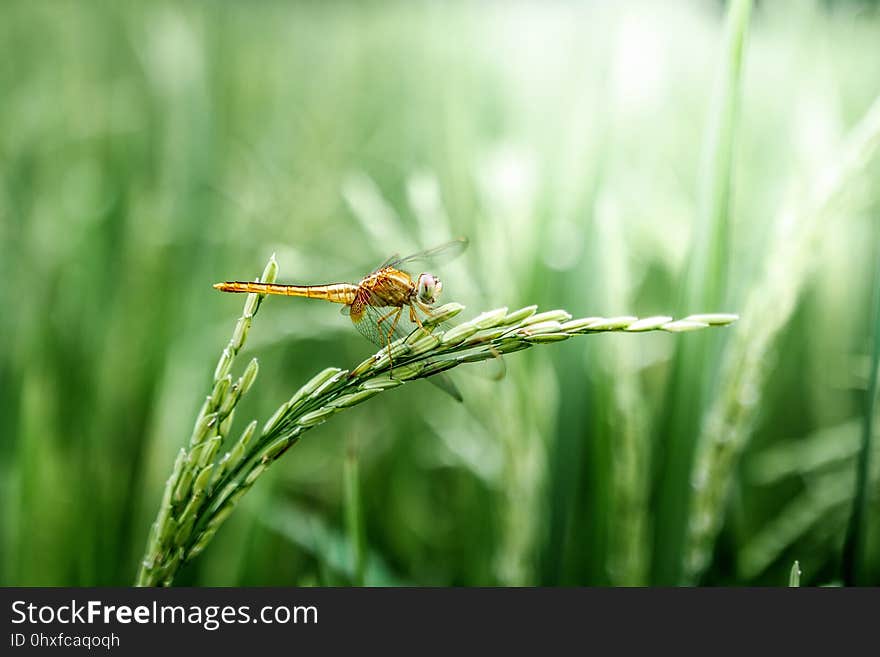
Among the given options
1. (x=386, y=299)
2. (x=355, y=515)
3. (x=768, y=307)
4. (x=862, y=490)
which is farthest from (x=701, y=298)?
(x=355, y=515)

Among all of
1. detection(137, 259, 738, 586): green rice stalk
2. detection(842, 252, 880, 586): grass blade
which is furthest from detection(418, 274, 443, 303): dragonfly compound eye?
detection(842, 252, 880, 586): grass blade

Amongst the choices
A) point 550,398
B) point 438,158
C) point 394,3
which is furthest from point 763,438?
point 394,3

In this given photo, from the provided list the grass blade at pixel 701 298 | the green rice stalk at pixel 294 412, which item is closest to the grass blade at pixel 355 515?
the green rice stalk at pixel 294 412

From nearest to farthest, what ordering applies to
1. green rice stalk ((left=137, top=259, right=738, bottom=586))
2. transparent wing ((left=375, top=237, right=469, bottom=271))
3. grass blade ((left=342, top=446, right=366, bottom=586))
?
1. green rice stalk ((left=137, top=259, right=738, bottom=586))
2. grass blade ((left=342, top=446, right=366, bottom=586))
3. transparent wing ((left=375, top=237, right=469, bottom=271))

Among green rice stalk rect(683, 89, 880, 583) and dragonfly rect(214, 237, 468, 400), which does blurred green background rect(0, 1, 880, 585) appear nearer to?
green rice stalk rect(683, 89, 880, 583)

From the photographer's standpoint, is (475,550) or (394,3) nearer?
(475,550)

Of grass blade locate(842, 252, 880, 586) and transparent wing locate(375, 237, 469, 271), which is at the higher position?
transparent wing locate(375, 237, 469, 271)

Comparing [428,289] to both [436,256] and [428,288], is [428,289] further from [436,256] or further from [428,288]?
[436,256]

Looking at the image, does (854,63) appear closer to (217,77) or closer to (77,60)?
(217,77)
